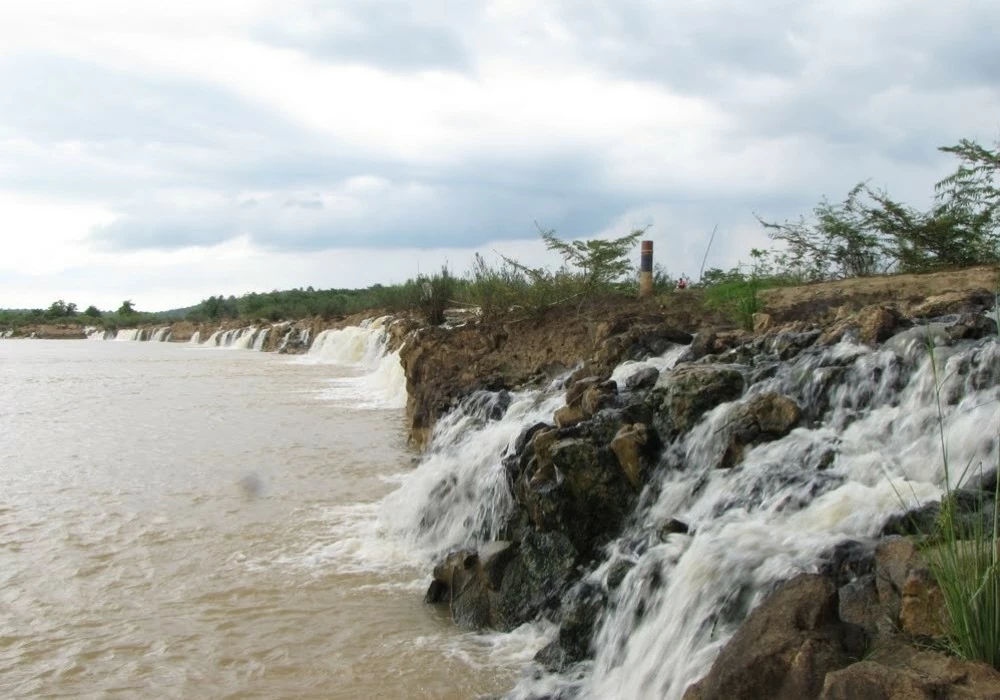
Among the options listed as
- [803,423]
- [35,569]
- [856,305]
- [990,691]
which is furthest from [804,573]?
[35,569]

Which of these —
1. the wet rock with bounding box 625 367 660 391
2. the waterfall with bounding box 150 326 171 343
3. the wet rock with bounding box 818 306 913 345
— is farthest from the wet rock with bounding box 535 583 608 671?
the waterfall with bounding box 150 326 171 343

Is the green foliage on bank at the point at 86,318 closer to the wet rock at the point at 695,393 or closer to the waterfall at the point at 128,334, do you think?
the waterfall at the point at 128,334

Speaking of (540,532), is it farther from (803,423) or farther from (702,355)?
(702,355)

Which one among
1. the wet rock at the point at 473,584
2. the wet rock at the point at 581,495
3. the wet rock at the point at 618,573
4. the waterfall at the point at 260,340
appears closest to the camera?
the wet rock at the point at 618,573

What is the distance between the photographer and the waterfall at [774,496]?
4.09 metres

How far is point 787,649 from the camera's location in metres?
3.20

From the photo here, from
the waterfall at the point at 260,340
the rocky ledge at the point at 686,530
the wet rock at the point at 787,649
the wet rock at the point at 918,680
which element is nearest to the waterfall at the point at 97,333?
the waterfall at the point at 260,340

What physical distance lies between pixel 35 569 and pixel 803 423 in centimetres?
644

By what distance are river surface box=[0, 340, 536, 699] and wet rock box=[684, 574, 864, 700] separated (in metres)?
1.91

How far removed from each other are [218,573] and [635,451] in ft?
12.1

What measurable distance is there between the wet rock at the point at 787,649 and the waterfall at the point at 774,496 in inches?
15.6

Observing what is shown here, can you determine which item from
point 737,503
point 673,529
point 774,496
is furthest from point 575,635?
point 774,496

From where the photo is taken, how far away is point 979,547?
9.80ft

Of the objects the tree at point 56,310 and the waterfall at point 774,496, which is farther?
the tree at point 56,310
